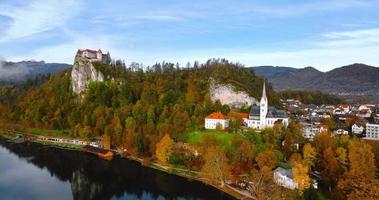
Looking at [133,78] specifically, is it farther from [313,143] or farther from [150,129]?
[313,143]

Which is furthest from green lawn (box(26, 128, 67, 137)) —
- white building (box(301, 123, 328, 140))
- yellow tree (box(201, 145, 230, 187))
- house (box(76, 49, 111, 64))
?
white building (box(301, 123, 328, 140))

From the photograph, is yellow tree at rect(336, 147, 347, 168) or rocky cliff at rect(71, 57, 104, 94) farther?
rocky cliff at rect(71, 57, 104, 94)

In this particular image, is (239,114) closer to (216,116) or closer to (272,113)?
(216,116)

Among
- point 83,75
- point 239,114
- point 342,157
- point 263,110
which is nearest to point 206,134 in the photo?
point 239,114

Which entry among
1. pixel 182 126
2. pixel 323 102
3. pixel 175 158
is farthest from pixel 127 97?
pixel 323 102

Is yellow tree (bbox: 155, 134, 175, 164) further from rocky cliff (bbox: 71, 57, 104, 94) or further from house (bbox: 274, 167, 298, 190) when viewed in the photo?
rocky cliff (bbox: 71, 57, 104, 94)

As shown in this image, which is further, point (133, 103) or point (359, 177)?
point (133, 103)
